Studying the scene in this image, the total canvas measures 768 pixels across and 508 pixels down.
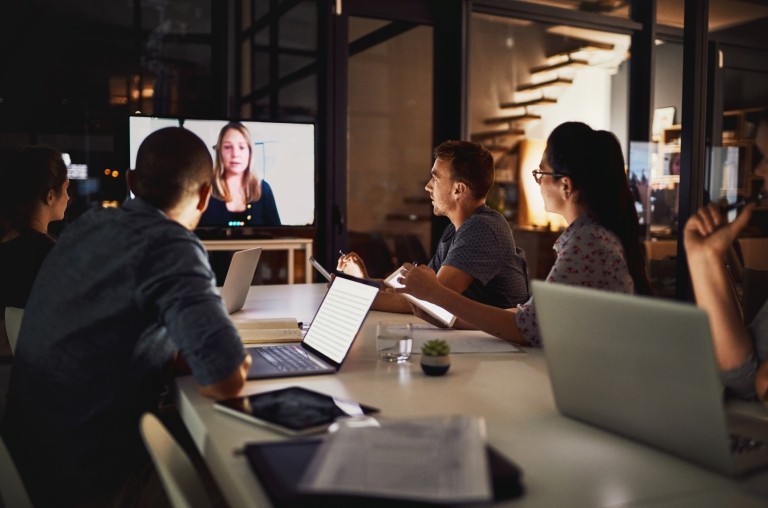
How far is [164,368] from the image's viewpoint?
5.15ft

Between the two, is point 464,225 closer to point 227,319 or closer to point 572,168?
point 572,168

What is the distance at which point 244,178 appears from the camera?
3.95 metres

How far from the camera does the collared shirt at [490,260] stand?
91.4 inches

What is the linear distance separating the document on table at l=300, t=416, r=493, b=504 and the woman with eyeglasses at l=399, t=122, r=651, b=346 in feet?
2.90

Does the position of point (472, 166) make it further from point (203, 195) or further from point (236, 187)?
point (236, 187)

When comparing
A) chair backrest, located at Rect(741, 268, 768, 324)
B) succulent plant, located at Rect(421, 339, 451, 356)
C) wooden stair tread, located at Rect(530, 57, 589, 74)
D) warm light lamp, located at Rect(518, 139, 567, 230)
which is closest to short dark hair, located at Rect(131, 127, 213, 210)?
succulent plant, located at Rect(421, 339, 451, 356)

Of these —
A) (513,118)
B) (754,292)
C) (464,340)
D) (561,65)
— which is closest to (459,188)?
(464,340)

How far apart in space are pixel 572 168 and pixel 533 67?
3.86 m

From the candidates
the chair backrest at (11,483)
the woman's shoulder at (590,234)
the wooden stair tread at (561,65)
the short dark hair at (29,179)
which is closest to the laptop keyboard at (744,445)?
the woman's shoulder at (590,234)

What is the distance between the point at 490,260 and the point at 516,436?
123 centimetres

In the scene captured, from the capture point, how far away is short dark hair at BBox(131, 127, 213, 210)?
4.99 ft

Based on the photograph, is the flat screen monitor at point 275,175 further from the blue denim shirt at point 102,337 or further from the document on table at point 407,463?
the document on table at point 407,463

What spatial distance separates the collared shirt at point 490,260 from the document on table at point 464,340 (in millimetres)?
262

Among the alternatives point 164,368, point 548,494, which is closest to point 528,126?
point 164,368
